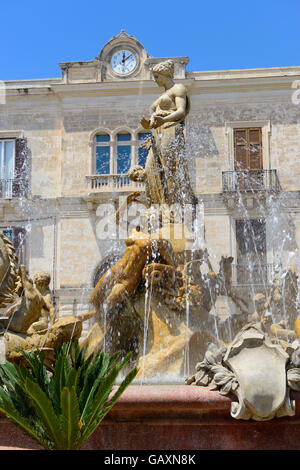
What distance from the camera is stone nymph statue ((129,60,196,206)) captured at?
8.46 meters

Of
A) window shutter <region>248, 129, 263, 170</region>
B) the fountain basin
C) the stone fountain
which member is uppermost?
window shutter <region>248, 129, 263, 170</region>

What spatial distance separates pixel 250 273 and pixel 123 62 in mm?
9409

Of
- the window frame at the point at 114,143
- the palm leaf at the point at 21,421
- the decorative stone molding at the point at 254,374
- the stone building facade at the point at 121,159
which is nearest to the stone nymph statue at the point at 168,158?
the decorative stone molding at the point at 254,374

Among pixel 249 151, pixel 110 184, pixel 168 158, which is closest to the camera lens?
pixel 168 158

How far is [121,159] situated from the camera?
26.5 m

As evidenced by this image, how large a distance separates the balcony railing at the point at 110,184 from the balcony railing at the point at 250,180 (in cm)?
308

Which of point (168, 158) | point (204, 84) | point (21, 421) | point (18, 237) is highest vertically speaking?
point (204, 84)

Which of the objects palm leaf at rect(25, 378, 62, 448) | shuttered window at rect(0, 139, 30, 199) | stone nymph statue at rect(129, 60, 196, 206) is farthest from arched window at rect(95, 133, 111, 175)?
palm leaf at rect(25, 378, 62, 448)

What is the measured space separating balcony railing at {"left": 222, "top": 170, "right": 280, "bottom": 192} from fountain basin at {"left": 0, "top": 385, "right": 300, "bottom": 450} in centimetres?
2067

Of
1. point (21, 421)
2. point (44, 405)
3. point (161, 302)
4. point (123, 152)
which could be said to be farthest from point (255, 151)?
point (44, 405)

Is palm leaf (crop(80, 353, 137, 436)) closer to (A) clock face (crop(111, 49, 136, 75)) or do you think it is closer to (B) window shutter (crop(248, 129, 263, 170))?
(B) window shutter (crop(248, 129, 263, 170))

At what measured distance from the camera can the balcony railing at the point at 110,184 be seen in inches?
1014

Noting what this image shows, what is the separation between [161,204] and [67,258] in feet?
57.0

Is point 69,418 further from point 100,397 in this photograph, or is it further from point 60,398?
point 100,397
